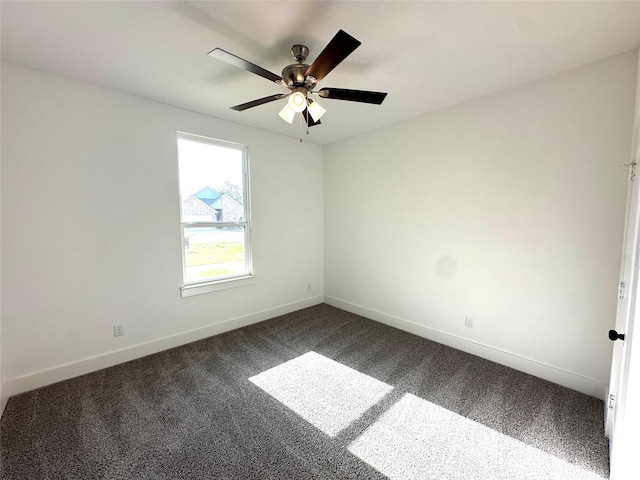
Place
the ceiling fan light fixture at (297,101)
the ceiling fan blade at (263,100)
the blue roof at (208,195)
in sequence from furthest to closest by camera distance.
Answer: the blue roof at (208,195)
the ceiling fan blade at (263,100)
the ceiling fan light fixture at (297,101)

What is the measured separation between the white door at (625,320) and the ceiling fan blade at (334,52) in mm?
1677

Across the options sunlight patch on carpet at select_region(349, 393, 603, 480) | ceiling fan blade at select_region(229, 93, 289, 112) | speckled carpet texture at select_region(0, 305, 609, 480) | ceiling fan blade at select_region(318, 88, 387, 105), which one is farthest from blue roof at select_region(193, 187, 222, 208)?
sunlight patch on carpet at select_region(349, 393, 603, 480)

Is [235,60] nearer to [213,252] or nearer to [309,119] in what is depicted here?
[309,119]

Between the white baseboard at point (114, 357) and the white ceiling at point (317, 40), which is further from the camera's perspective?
the white baseboard at point (114, 357)

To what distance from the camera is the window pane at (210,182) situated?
120 inches

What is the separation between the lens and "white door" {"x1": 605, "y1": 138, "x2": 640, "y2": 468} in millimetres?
1263

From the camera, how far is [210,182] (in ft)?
10.5

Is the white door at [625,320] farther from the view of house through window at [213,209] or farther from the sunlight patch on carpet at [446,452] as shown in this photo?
the view of house through window at [213,209]

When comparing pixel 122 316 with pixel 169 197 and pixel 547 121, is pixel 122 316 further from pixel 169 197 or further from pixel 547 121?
pixel 547 121

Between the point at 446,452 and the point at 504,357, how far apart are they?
1.40 m

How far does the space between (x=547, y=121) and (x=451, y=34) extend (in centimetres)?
124

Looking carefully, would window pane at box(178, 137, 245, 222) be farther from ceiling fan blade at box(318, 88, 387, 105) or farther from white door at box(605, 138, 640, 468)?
white door at box(605, 138, 640, 468)

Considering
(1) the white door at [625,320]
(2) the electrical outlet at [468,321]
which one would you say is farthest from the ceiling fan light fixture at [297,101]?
(2) the electrical outlet at [468,321]

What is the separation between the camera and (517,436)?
5.78ft
